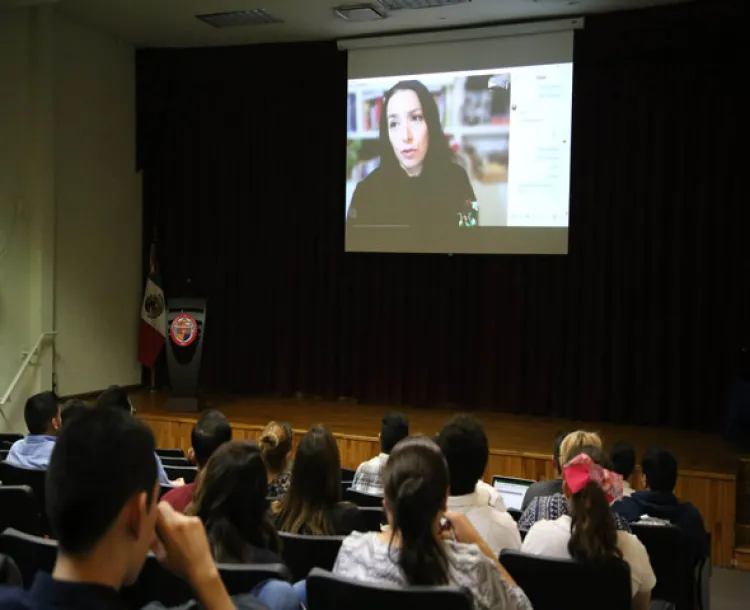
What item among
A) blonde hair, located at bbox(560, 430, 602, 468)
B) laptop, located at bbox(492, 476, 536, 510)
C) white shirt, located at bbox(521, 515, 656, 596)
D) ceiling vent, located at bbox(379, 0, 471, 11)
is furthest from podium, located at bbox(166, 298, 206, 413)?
white shirt, located at bbox(521, 515, 656, 596)

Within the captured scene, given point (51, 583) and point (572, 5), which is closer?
point (51, 583)

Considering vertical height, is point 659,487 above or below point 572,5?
below

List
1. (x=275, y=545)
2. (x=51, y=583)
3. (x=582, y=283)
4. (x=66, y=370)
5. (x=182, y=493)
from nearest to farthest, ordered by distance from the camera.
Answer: (x=51, y=583)
(x=275, y=545)
(x=182, y=493)
(x=582, y=283)
(x=66, y=370)

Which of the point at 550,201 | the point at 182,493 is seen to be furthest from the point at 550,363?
the point at 182,493

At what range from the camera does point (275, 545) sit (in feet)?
6.22

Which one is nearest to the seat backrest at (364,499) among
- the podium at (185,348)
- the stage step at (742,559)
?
the stage step at (742,559)

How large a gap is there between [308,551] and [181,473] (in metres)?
1.62

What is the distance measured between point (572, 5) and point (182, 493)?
5386 mm

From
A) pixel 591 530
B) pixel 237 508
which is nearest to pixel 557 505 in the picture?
pixel 591 530

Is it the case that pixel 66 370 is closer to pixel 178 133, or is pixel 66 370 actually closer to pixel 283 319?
pixel 283 319

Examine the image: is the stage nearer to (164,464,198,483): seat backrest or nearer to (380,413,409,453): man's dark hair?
(164,464,198,483): seat backrest

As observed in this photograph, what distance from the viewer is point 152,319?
7.95m

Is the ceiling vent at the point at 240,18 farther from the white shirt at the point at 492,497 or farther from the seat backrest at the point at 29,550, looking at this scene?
the seat backrest at the point at 29,550

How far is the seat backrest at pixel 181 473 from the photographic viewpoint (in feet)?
11.9
